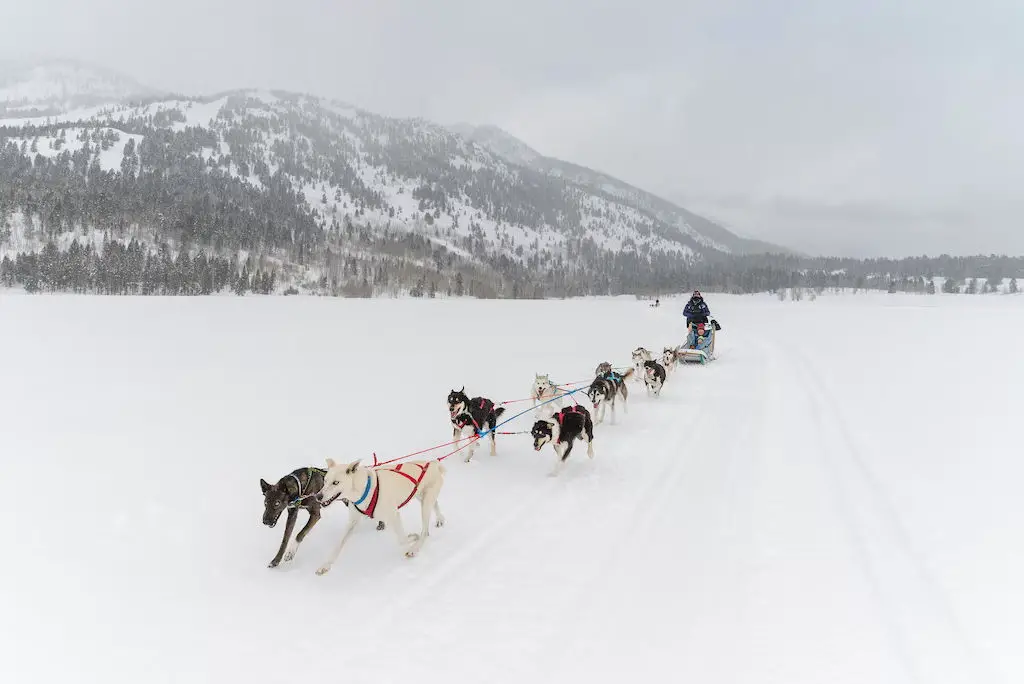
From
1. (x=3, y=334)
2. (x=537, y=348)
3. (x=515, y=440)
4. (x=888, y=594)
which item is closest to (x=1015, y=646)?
(x=888, y=594)

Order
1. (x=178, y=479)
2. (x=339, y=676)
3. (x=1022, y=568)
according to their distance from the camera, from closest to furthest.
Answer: (x=339, y=676), (x=1022, y=568), (x=178, y=479)

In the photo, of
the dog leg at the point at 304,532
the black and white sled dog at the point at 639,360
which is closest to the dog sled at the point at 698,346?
the black and white sled dog at the point at 639,360

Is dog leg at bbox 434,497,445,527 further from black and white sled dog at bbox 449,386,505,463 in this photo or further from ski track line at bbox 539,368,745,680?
black and white sled dog at bbox 449,386,505,463

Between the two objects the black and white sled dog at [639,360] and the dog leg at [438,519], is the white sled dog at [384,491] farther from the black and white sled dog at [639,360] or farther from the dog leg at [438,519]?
the black and white sled dog at [639,360]

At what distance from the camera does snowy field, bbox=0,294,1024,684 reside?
347 centimetres

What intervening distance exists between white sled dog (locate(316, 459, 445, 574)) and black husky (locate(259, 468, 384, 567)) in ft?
0.37

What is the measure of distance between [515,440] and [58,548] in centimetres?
600

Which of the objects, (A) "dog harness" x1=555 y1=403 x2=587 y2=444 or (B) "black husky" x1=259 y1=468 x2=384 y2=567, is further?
(A) "dog harness" x1=555 y1=403 x2=587 y2=444

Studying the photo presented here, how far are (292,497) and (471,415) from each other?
139 inches

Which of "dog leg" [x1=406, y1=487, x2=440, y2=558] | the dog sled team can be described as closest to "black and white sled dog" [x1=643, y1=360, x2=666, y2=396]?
the dog sled team

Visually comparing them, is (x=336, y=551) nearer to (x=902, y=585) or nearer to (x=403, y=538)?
(x=403, y=538)

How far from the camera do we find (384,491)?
14.5 feet

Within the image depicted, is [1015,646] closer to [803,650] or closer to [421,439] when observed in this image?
[803,650]

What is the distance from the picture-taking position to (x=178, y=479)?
19.9 ft
